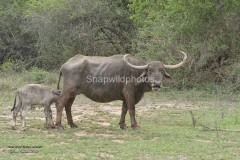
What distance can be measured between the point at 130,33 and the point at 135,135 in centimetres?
1706

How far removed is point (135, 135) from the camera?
10680mm

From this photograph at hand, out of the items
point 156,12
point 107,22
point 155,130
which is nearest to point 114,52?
point 107,22

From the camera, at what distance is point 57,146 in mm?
9211

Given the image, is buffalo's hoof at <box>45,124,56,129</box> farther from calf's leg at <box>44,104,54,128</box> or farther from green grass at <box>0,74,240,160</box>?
green grass at <box>0,74,240,160</box>

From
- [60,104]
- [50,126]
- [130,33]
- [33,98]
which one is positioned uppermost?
[130,33]

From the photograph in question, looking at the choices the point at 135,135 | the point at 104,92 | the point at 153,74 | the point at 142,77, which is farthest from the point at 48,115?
the point at 153,74

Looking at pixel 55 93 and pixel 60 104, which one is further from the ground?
pixel 55 93

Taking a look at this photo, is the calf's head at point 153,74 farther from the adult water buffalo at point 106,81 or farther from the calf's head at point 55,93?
the calf's head at point 55,93

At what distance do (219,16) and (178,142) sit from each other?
443 inches

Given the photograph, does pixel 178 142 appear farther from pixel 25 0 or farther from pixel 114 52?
pixel 25 0

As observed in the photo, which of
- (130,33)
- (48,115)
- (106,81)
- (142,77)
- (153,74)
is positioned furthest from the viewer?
(130,33)

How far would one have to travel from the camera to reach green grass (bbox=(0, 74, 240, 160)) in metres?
8.69

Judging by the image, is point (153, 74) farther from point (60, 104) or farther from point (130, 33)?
point (130, 33)

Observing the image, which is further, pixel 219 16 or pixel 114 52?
pixel 114 52
